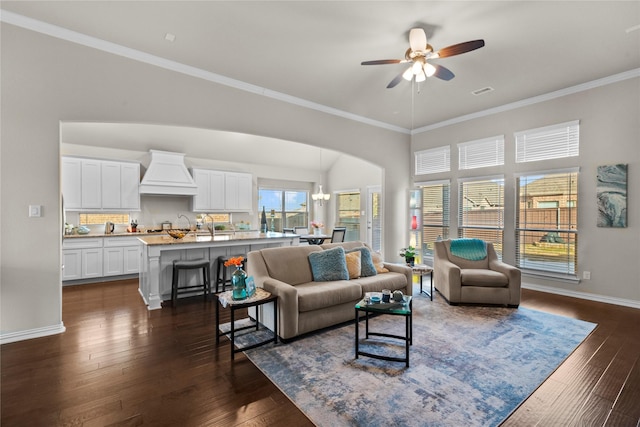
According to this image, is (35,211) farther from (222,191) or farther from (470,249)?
(470,249)

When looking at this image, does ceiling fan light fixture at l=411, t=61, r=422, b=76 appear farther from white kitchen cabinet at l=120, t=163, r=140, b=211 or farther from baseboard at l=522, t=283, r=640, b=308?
white kitchen cabinet at l=120, t=163, r=140, b=211

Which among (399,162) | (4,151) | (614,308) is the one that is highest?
(399,162)

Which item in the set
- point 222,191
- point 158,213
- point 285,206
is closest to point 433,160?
point 285,206

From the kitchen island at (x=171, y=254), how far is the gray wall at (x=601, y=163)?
4.70m

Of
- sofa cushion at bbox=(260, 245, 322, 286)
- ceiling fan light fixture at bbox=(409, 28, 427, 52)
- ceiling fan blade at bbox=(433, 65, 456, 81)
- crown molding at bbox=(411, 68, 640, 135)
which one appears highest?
crown molding at bbox=(411, 68, 640, 135)

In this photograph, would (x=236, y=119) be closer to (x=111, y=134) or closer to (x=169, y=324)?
(x=169, y=324)

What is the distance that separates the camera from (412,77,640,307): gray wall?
13.7 ft

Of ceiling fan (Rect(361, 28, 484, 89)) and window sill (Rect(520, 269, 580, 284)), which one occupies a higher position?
ceiling fan (Rect(361, 28, 484, 89))

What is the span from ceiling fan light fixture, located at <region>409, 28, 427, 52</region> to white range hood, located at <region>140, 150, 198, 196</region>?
5.72 meters

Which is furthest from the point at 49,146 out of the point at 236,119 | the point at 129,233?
the point at 129,233

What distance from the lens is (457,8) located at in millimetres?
2867

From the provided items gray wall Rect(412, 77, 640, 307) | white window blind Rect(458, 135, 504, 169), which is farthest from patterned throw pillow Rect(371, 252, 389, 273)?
white window blind Rect(458, 135, 504, 169)

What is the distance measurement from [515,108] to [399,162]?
234 centimetres

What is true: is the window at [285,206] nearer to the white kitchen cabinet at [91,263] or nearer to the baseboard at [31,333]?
the white kitchen cabinet at [91,263]
